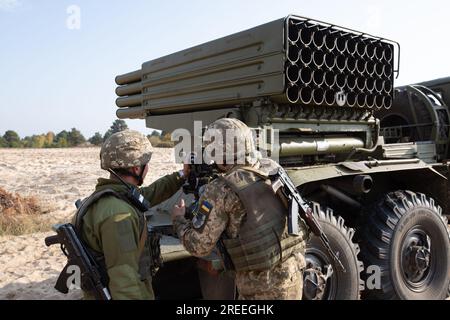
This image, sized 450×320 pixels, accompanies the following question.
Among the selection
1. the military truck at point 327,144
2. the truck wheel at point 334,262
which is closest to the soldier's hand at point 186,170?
the military truck at point 327,144

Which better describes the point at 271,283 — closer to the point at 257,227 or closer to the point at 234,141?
the point at 257,227

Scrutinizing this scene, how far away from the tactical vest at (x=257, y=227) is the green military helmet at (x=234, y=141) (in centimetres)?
7

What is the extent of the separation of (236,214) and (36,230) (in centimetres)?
588

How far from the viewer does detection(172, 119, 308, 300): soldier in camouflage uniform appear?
2287mm

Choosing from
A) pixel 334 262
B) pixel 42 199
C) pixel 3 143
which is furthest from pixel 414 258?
pixel 3 143

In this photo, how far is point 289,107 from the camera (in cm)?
358

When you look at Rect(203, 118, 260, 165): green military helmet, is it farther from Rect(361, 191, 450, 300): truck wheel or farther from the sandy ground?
the sandy ground

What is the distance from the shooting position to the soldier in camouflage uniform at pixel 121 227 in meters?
1.98

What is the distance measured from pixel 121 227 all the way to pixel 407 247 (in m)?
2.84

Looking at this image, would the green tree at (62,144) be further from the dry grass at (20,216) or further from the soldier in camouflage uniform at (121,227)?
the soldier in camouflage uniform at (121,227)

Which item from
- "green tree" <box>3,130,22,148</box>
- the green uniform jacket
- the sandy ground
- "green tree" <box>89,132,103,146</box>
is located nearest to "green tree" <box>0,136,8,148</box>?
"green tree" <box>3,130,22,148</box>

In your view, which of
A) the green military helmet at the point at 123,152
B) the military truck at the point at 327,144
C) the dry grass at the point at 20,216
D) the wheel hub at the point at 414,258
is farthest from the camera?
the dry grass at the point at 20,216

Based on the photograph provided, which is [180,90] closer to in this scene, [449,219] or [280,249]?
[280,249]

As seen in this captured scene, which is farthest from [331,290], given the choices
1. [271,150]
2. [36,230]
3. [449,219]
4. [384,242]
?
[36,230]
